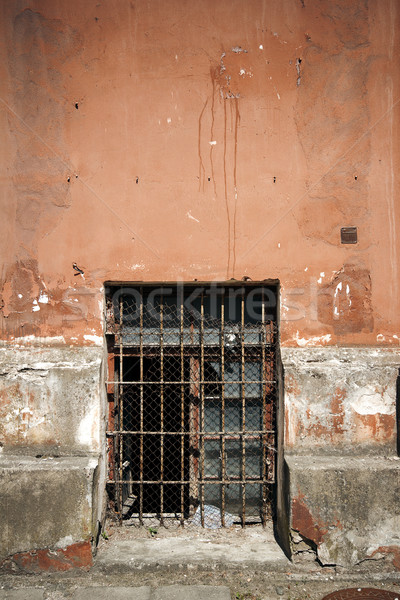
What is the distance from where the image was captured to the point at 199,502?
3781mm

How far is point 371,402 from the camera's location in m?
3.53

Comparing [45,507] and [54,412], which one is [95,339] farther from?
[45,507]

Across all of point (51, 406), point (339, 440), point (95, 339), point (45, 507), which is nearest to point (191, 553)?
point (45, 507)

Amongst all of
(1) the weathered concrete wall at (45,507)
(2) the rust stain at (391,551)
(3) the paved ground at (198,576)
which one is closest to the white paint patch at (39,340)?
(1) the weathered concrete wall at (45,507)

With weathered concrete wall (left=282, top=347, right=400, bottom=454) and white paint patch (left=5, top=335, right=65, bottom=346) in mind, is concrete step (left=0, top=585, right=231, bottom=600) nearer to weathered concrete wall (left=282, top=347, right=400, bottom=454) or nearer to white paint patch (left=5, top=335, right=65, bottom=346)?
weathered concrete wall (left=282, top=347, right=400, bottom=454)

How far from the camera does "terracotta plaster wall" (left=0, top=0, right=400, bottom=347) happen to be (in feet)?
11.9

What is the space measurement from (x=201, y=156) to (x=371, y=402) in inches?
84.8

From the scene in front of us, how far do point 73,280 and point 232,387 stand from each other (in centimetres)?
143

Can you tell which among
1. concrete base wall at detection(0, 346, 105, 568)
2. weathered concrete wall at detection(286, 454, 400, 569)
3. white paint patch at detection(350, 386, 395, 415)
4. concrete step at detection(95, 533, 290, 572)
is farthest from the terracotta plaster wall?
concrete step at detection(95, 533, 290, 572)

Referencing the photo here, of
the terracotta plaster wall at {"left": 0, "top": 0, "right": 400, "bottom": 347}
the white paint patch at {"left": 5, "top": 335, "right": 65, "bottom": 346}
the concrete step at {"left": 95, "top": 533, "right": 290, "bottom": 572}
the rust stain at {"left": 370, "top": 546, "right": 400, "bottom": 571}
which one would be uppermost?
the terracotta plaster wall at {"left": 0, "top": 0, "right": 400, "bottom": 347}

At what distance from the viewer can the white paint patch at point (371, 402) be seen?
3520 millimetres

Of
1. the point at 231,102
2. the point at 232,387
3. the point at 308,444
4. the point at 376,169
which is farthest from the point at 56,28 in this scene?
the point at 308,444

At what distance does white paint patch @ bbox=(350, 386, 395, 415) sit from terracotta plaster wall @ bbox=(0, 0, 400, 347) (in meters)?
0.37

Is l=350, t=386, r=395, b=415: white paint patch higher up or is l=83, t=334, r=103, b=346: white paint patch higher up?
l=83, t=334, r=103, b=346: white paint patch
